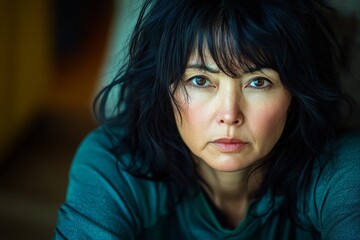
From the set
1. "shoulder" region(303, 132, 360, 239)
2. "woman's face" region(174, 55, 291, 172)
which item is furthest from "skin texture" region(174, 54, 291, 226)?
"shoulder" region(303, 132, 360, 239)

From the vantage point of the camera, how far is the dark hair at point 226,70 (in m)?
1.07

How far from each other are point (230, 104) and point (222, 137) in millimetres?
71

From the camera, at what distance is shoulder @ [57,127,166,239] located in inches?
45.3

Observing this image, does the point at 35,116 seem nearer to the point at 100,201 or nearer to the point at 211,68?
the point at 100,201

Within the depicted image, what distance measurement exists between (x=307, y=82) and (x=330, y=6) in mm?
225

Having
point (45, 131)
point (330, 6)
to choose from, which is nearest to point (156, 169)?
point (330, 6)

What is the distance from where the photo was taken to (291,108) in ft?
3.99

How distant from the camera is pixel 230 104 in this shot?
1082 millimetres

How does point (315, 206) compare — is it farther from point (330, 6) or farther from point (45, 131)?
point (45, 131)

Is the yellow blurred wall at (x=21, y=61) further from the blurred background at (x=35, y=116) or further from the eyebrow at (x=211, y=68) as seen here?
the eyebrow at (x=211, y=68)

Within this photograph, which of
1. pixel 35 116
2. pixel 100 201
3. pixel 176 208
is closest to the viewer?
pixel 100 201

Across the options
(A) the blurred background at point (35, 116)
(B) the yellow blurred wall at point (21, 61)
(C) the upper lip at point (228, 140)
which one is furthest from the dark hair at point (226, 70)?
(B) the yellow blurred wall at point (21, 61)

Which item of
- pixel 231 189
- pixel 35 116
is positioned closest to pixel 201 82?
pixel 231 189

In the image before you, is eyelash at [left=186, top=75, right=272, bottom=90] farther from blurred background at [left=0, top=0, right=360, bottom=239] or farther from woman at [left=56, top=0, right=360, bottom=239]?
blurred background at [left=0, top=0, right=360, bottom=239]
